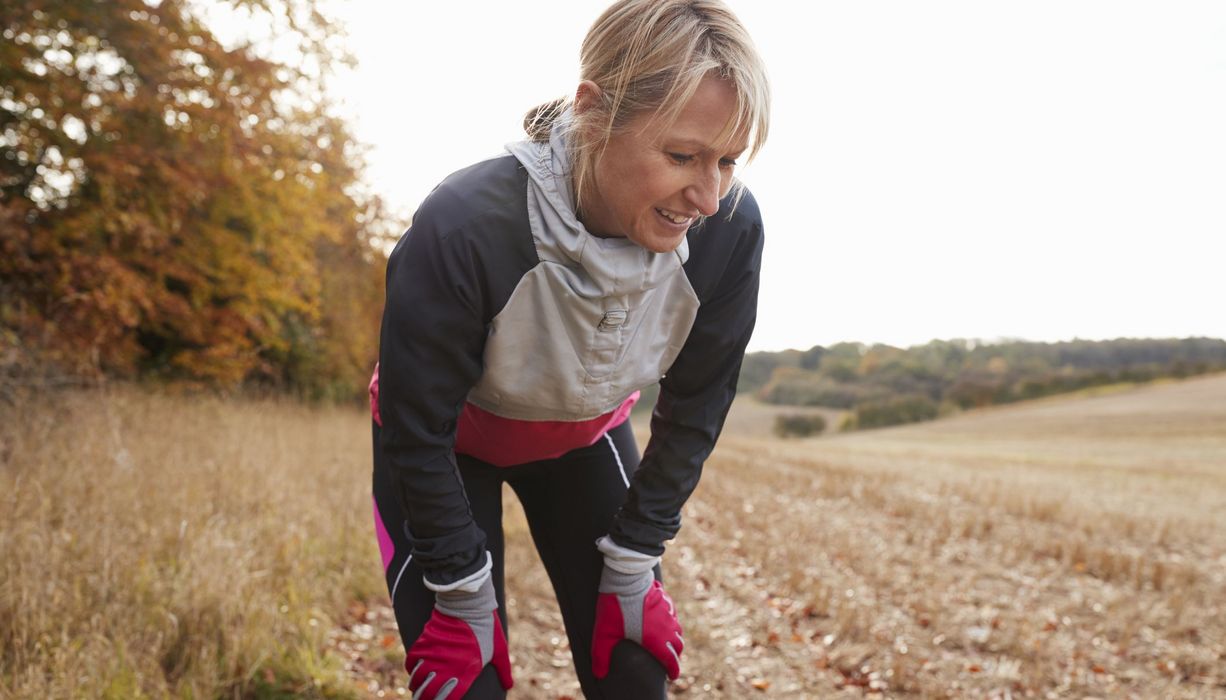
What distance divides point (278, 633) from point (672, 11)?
A: 281cm

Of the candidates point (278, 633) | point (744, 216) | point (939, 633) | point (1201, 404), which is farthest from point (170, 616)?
point (1201, 404)

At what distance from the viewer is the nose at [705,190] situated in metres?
1.64

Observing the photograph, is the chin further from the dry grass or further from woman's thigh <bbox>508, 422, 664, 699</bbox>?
the dry grass

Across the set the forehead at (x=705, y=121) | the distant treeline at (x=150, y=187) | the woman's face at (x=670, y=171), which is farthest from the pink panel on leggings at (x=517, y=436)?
the distant treeline at (x=150, y=187)

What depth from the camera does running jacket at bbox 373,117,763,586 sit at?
5.37 feet

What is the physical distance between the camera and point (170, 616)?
2947mm

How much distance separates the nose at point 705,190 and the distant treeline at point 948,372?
138 feet

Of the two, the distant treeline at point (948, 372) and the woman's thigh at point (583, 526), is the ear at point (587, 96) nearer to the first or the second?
the woman's thigh at point (583, 526)

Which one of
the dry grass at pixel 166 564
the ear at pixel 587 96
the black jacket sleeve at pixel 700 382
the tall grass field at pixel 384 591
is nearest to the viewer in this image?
the ear at pixel 587 96

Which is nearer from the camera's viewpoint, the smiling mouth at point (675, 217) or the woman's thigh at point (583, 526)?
the smiling mouth at point (675, 217)

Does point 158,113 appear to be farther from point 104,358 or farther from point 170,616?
point 170,616

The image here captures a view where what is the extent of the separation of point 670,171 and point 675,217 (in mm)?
111

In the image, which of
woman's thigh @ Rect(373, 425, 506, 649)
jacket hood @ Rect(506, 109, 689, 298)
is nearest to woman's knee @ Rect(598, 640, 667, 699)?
woman's thigh @ Rect(373, 425, 506, 649)

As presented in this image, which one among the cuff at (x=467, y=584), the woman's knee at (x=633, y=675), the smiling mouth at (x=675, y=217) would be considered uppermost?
the smiling mouth at (x=675, y=217)
